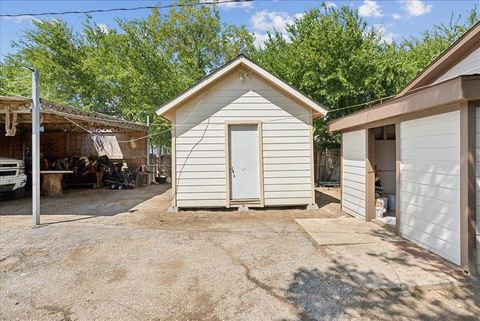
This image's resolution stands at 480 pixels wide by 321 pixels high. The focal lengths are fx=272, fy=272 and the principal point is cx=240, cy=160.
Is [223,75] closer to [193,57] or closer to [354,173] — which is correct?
[354,173]

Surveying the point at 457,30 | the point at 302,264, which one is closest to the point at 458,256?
the point at 302,264

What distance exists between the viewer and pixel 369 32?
12.8 meters

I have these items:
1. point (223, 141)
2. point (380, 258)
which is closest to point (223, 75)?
point (223, 141)

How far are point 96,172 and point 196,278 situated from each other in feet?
33.9

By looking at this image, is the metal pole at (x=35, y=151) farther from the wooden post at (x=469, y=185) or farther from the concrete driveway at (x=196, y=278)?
the wooden post at (x=469, y=185)

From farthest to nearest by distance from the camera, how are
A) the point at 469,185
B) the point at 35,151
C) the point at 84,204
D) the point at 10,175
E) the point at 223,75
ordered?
the point at 84,204 < the point at 10,175 < the point at 223,75 < the point at 35,151 < the point at 469,185

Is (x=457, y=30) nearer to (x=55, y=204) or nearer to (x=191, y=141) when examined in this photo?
(x=191, y=141)

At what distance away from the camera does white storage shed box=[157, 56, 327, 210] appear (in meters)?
6.92

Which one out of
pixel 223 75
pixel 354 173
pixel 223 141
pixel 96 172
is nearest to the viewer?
pixel 354 173

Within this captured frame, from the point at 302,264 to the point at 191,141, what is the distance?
14.2 ft

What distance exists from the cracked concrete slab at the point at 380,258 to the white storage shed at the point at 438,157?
246mm

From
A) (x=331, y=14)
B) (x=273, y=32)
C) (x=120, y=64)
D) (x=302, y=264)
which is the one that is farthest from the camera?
(x=120, y=64)

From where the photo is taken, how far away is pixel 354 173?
6246 mm

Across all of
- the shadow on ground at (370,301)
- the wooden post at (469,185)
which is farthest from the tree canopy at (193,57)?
the shadow on ground at (370,301)
